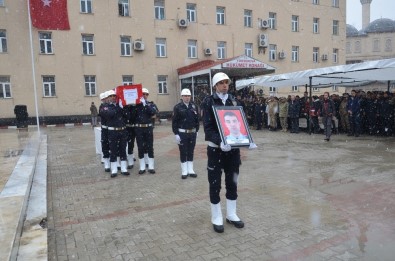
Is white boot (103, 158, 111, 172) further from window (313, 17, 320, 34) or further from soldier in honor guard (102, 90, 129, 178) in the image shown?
window (313, 17, 320, 34)

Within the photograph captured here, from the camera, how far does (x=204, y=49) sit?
27625mm

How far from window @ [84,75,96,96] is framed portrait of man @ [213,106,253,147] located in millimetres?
21673

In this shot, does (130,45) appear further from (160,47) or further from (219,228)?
(219,228)

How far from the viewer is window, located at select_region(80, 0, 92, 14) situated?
23.5 metres

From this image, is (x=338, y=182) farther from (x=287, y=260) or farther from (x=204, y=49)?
(x=204, y=49)

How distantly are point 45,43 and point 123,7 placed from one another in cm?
633

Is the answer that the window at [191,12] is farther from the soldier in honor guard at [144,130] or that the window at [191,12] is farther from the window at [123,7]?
the soldier in honor guard at [144,130]

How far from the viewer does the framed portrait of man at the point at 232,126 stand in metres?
4.14

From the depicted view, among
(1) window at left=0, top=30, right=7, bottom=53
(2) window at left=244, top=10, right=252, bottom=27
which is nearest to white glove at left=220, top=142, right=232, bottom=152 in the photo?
(1) window at left=0, top=30, right=7, bottom=53

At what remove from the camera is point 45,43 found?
22672 mm

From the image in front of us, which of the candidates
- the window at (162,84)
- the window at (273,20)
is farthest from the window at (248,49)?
the window at (162,84)

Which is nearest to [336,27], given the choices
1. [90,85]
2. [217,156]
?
[90,85]

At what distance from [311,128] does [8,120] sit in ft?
63.1

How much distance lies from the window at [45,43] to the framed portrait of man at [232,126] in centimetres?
2200
